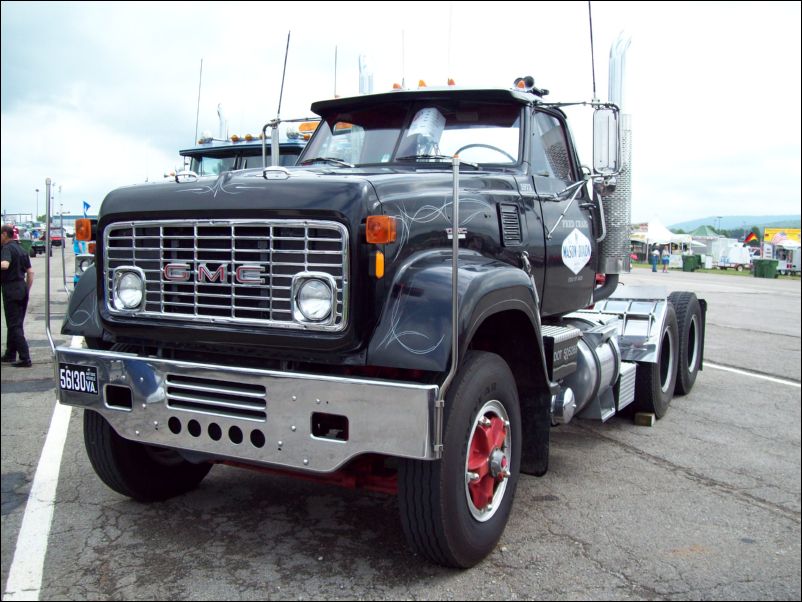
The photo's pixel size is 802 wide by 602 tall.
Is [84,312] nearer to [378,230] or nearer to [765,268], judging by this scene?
[378,230]

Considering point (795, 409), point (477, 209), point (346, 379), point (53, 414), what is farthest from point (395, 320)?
point (795, 409)

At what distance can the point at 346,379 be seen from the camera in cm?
319

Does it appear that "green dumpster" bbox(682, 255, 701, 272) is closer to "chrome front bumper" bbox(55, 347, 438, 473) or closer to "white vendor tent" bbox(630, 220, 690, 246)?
"white vendor tent" bbox(630, 220, 690, 246)

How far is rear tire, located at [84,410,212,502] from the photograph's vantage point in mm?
4172

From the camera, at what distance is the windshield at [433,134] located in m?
4.76

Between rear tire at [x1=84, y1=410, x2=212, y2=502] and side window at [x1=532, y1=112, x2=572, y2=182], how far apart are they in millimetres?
2896

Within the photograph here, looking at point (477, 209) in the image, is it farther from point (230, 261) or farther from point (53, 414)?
point (53, 414)

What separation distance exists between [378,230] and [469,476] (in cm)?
122

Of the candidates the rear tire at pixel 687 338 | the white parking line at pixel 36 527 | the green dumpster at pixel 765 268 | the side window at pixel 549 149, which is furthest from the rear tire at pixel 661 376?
the green dumpster at pixel 765 268

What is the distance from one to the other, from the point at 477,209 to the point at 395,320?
3.58ft

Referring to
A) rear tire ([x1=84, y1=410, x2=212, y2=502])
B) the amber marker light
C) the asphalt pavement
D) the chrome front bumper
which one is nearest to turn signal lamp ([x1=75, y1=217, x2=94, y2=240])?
the amber marker light

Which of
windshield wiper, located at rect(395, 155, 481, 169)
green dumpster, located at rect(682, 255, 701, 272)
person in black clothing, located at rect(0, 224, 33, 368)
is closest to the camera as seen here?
windshield wiper, located at rect(395, 155, 481, 169)

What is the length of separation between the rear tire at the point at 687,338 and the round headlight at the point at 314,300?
5235 millimetres

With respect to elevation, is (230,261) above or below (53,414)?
above
